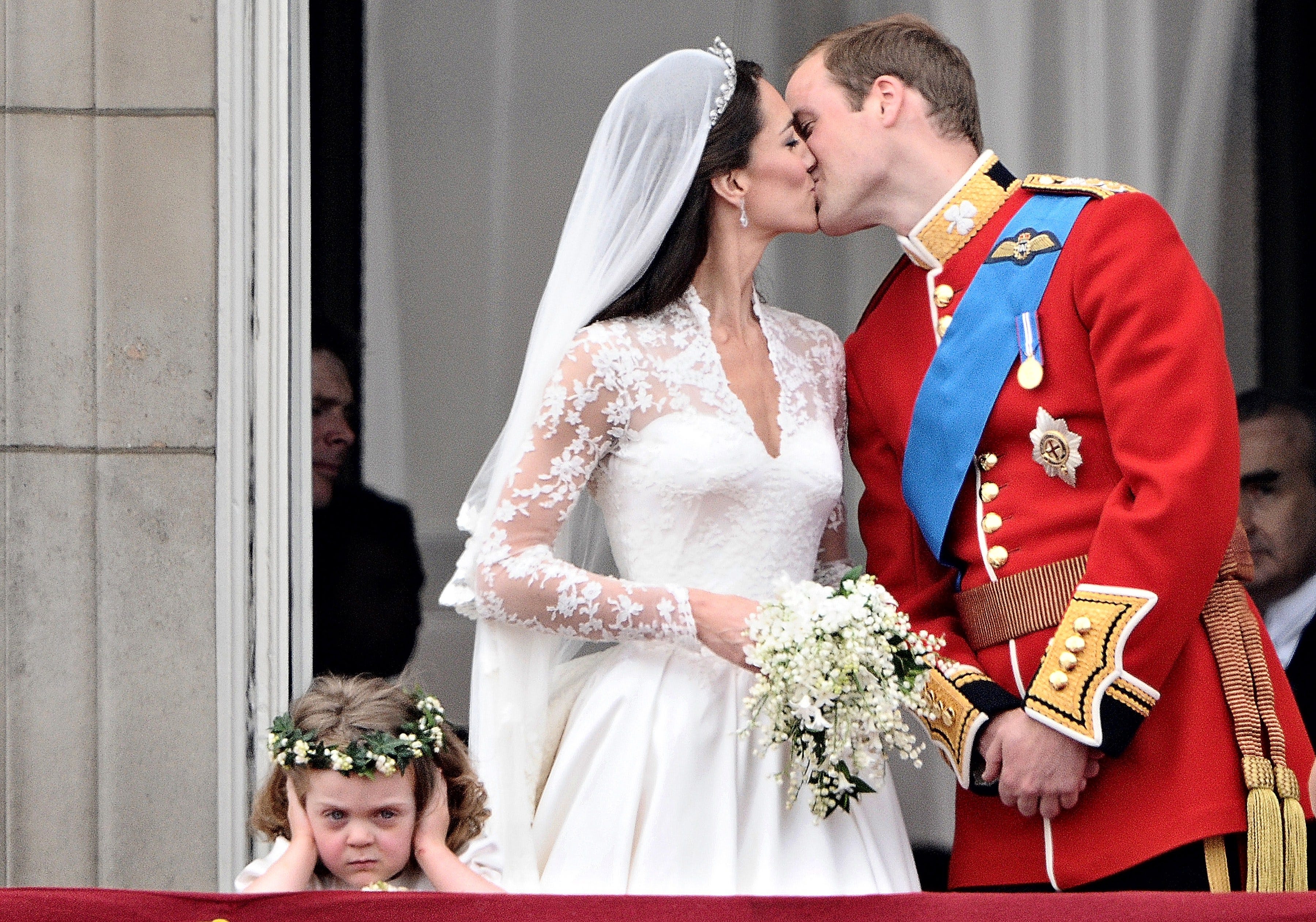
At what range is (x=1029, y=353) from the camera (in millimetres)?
2314

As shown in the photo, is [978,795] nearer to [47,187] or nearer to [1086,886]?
[1086,886]

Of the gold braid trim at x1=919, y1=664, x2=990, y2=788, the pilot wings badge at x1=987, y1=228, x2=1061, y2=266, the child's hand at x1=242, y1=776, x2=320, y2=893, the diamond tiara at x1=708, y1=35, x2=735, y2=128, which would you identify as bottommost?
the child's hand at x1=242, y1=776, x2=320, y2=893

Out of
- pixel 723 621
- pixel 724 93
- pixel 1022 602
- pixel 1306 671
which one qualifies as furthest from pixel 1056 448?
pixel 1306 671

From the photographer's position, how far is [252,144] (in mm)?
3287

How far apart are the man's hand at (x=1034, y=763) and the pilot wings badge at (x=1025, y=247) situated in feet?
2.30

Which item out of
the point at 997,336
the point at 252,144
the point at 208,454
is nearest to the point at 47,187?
the point at 252,144

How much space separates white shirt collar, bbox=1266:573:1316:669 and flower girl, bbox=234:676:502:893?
6.38 feet

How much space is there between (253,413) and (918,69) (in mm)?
1567

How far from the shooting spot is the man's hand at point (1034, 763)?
2184mm

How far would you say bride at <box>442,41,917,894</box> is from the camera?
91.1 inches

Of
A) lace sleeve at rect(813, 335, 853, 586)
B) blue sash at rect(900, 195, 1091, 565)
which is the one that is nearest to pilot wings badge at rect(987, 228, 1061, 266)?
blue sash at rect(900, 195, 1091, 565)

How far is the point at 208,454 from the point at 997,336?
1.74 m

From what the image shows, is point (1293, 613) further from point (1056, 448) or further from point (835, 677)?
point (835, 677)

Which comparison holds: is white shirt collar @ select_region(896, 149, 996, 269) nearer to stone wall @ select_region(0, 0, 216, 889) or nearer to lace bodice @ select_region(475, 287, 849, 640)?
lace bodice @ select_region(475, 287, 849, 640)
